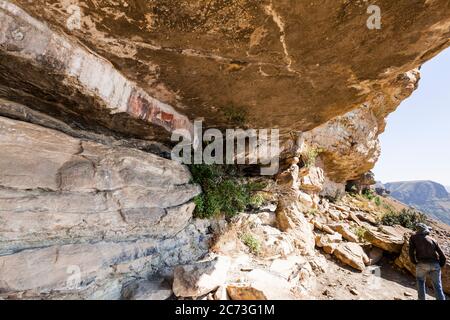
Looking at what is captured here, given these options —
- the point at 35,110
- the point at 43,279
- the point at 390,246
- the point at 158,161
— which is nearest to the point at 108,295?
the point at 43,279

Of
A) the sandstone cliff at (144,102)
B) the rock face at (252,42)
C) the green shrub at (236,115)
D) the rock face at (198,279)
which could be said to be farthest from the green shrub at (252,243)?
the rock face at (252,42)

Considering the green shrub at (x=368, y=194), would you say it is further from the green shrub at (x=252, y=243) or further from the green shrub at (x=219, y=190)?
the green shrub at (x=252, y=243)

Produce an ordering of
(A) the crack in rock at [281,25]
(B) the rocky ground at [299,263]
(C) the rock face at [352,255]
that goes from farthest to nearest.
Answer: (C) the rock face at [352,255]
(B) the rocky ground at [299,263]
(A) the crack in rock at [281,25]

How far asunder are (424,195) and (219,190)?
355 feet

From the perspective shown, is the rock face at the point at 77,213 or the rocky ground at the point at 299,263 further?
the rocky ground at the point at 299,263

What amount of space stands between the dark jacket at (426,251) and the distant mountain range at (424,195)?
3363 inches

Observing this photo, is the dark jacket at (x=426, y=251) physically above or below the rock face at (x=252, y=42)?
below

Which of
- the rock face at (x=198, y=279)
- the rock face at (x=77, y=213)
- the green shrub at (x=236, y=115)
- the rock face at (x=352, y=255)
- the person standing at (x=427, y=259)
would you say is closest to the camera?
the rock face at (x=77, y=213)

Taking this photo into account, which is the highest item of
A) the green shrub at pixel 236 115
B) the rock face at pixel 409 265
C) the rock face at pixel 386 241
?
the green shrub at pixel 236 115

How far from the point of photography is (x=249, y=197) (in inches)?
307

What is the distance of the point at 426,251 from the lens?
16.4 feet

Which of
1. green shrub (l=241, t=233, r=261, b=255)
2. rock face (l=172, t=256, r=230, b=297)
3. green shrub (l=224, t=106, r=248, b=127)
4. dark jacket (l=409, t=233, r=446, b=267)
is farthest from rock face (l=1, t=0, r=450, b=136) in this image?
green shrub (l=241, t=233, r=261, b=255)

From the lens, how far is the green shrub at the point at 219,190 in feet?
19.0

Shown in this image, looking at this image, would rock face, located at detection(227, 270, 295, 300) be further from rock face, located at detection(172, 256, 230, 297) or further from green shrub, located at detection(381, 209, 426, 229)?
green shrub, located at detection(381, 209, 426, 229)
